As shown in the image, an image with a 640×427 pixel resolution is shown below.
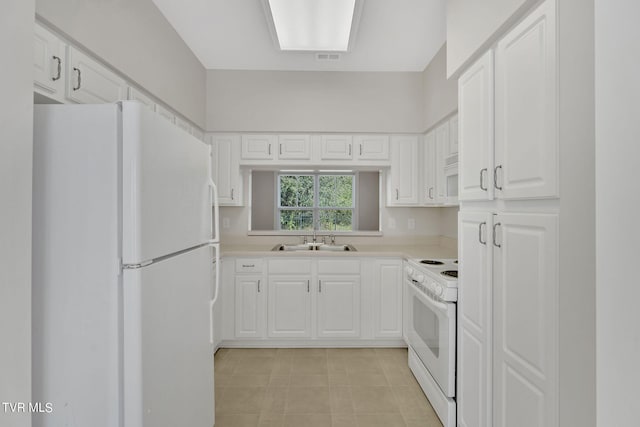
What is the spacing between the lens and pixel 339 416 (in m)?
2.08

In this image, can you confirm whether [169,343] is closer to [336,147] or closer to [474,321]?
[474,321]

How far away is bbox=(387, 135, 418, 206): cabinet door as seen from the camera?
10.9ft

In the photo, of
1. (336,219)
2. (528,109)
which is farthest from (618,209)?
(336,219)

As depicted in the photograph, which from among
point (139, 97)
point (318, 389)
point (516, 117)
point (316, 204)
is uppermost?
point (139, 97)

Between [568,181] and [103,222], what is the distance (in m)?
1.52

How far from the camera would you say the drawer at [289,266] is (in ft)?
9.99

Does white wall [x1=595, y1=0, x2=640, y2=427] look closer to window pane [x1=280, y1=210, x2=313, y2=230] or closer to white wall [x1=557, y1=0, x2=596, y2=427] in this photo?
white wall [x1=557, y1=0, x2=596, y2=427]

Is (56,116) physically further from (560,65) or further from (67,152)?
(560,65)

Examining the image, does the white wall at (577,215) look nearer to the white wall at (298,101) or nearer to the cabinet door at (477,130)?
the cabinet door at (477,130)

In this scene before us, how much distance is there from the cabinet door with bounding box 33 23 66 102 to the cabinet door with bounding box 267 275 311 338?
2.12 m

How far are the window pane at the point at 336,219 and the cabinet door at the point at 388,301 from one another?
2.80 ft

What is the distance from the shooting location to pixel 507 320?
135 centimetres

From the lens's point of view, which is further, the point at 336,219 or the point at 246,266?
the point at 336,219

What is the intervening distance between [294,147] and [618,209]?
115 inches
